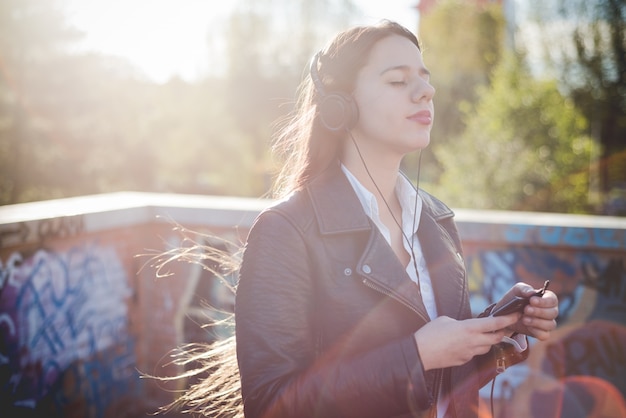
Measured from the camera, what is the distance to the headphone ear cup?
2.05 metres

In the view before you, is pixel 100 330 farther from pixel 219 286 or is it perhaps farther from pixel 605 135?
pixel 605 135

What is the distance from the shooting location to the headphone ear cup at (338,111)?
2047 millimetres

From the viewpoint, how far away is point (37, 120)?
24141 mm

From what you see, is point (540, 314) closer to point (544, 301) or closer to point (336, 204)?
point (544, 301)

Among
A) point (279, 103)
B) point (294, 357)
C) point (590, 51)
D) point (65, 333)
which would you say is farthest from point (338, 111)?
point (590, 51)

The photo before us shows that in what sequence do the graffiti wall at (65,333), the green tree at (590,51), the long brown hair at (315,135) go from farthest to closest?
the green tree at (590,51) → the graffiti wall at (65,333) → the long brown hair at (315,135)

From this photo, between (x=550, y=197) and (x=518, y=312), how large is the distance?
12493 millimetres

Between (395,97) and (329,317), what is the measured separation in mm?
810

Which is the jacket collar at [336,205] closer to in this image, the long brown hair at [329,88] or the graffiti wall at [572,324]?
the long brown hair at [329,88]

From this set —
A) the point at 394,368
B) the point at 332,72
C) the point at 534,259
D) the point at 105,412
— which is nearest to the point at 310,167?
the point at 332,72

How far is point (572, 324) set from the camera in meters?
4.72

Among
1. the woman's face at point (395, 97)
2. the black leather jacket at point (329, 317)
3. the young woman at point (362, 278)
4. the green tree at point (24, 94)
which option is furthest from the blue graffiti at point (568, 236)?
the green tree at point (24, 94)

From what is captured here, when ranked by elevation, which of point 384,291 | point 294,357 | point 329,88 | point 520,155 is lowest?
point 294,357

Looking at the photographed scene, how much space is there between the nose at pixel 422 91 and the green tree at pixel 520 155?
460 inches
